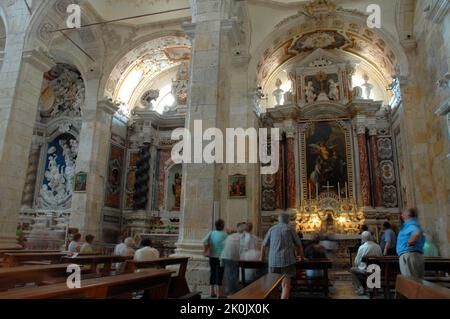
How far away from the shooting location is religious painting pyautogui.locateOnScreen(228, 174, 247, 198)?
33.9 feet

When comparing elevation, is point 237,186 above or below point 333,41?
below

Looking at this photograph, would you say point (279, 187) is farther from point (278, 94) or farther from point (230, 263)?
point (230, 263)

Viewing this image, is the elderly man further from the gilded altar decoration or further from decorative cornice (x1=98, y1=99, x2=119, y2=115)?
decorative cornice (x1=98, y1=99, x2=119, y2=115)

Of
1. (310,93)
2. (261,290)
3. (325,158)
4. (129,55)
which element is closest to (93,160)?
(129,55)

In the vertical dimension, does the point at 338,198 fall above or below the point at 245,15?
below

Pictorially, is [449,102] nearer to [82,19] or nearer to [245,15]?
[245,15]

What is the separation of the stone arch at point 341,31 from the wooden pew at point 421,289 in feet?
30.0

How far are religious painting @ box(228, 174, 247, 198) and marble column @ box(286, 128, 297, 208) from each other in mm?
2986

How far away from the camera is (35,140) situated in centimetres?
1452

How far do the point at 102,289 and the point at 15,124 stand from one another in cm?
833

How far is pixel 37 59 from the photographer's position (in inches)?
387
